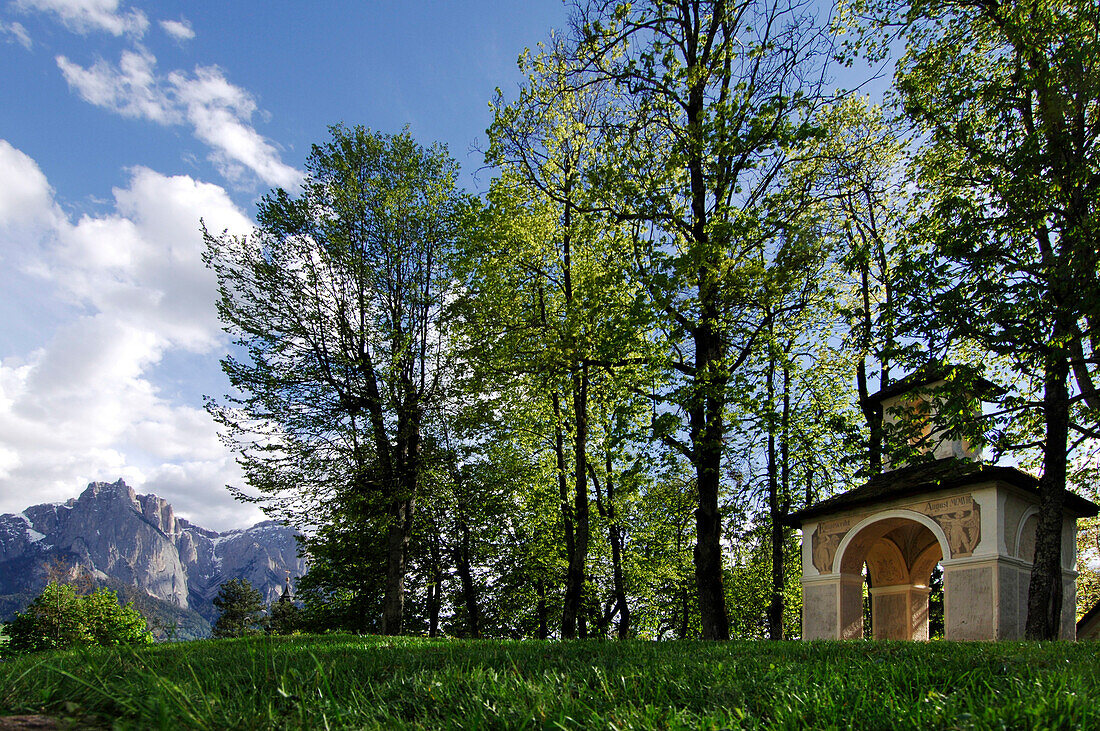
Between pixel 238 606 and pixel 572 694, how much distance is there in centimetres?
7296

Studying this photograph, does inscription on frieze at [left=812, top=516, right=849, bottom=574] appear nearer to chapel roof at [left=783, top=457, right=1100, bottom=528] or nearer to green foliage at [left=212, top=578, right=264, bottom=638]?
chapel roof at [left=783, top=457, right=1100, bottom=528]

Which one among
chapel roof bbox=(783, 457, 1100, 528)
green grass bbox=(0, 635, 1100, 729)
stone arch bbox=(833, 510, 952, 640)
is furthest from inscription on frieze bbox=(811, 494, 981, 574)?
green grass bbox=(0, 635, 1100, 729)

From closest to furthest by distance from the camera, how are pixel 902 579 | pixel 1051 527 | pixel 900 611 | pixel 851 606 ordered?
pixel 1051 527, pixel 851 606, pixel 900 611, pixel 902 579

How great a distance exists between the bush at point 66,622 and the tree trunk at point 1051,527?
119 ft

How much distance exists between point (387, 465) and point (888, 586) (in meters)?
15.3

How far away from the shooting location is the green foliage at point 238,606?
61.4 meters

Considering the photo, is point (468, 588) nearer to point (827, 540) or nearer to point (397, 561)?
point (397, 561)

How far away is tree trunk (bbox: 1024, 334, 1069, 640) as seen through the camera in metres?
11.0

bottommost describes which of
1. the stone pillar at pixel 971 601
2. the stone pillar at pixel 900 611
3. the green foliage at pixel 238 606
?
the green foliage at pixel 238 606

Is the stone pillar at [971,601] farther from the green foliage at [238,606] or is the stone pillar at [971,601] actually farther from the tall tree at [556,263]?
the green foliage at [238,606]

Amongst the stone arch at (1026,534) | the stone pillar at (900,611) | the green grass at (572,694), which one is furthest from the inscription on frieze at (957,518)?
the green grass at (572,694)

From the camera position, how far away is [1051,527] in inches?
444

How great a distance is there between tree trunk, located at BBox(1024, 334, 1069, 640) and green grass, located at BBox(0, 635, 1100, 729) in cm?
898

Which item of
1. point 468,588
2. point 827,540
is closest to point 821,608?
point 827,540
